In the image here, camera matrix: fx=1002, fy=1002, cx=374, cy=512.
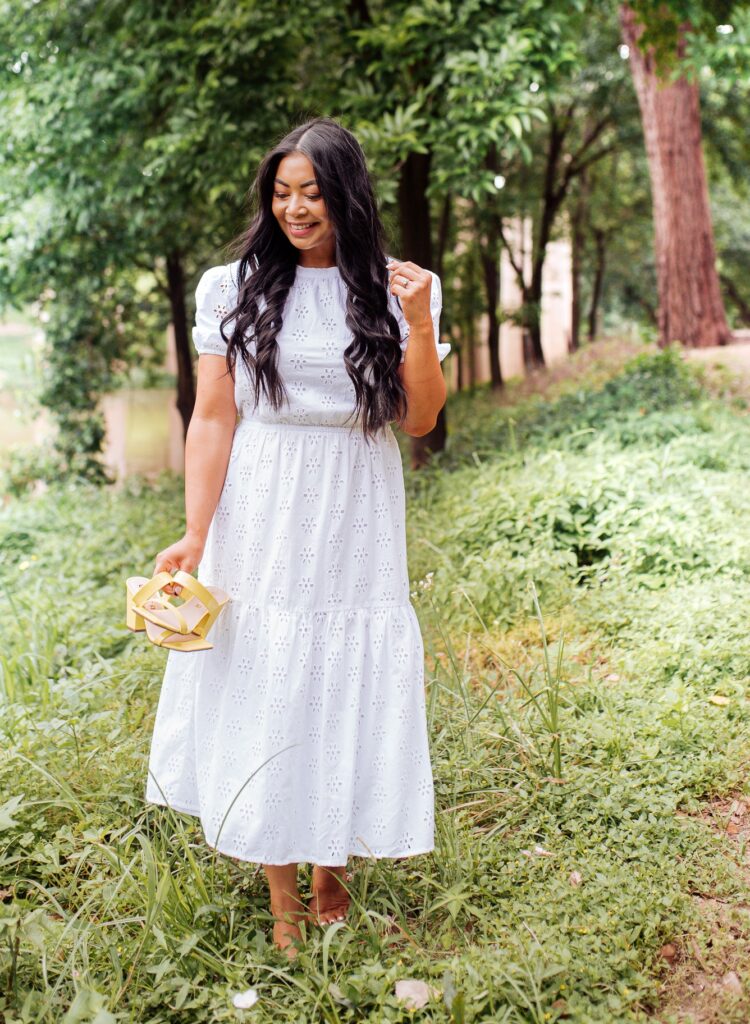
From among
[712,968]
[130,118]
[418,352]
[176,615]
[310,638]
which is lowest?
[712,968]

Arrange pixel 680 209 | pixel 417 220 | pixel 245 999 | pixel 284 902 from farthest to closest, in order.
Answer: pixel 680 209 → pixel 417 220 → pixel 284 902 → pixel 245 999

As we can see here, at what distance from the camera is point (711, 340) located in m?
9.65

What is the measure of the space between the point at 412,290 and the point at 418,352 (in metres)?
0.16

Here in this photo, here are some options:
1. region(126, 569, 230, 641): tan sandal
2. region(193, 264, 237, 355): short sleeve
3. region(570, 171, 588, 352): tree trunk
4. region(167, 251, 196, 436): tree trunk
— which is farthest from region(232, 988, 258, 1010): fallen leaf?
region(570, 171, 588, 352): tree trunk

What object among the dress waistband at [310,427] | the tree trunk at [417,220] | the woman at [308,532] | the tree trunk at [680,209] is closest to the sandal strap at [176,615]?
the woman at [308,532]

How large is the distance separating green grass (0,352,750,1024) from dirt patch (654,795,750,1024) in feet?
0.12

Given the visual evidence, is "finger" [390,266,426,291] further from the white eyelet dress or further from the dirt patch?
the dirt patch

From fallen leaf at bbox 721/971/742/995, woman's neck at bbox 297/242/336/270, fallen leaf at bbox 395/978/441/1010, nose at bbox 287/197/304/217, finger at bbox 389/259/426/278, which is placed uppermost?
nose at bbox 287/197/304/217

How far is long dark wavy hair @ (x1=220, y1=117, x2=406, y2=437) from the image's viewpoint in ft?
7.66

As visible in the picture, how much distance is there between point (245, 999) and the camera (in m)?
2.15

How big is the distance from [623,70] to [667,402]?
8353 millimetres

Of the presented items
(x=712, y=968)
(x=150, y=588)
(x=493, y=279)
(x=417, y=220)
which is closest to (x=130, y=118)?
(x=417, y=220)

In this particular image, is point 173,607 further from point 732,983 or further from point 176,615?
point 732,983

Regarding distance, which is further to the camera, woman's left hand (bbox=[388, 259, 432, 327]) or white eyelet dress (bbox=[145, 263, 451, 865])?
white eyelet dress (bbox=[145, 263, 451, 865])
